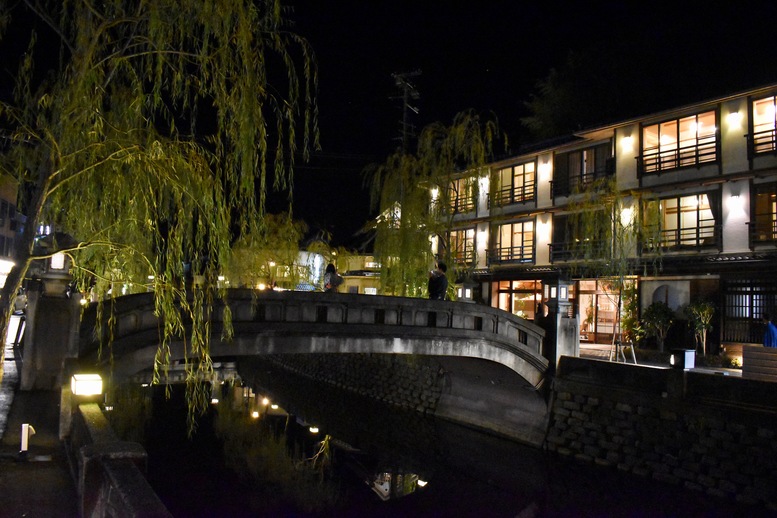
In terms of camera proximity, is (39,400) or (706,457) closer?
(39,400)

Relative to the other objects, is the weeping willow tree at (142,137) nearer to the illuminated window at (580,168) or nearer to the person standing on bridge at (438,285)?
the person standing on bridge at (438,285)

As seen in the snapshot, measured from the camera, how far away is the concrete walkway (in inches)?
220

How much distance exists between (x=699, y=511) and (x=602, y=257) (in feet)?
41.2

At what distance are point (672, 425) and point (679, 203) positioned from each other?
12.3 metres

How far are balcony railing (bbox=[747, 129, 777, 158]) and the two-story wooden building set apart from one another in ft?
0.11

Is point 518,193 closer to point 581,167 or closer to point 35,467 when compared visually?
point 581,167

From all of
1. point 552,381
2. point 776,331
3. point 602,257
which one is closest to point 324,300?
point 552,381

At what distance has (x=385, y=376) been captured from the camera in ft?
72.0

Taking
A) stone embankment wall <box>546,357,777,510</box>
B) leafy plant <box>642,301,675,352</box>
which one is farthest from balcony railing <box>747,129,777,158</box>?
stone embankment wall <box>546,357,777,510</box>

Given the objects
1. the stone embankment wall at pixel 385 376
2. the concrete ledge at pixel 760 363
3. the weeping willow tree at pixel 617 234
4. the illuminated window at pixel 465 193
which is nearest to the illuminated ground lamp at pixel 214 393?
the stone embankment wall at pixel 385 376

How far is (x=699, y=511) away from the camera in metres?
11.1

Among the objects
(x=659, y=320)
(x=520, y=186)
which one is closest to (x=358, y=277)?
(x=520, y=186)

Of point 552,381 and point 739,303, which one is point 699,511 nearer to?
point 552,381

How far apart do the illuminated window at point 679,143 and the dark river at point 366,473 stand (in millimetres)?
13258
